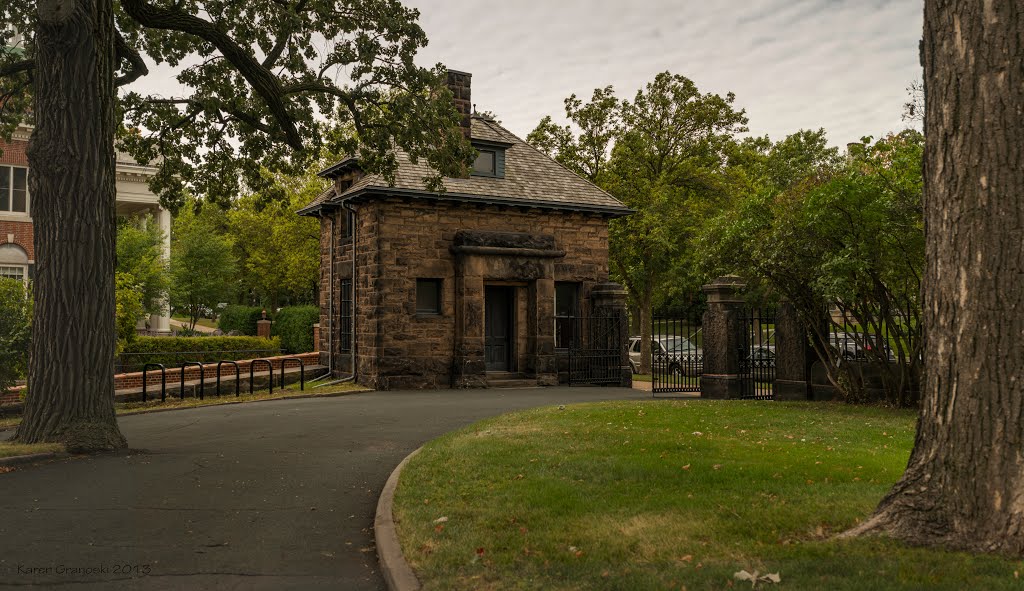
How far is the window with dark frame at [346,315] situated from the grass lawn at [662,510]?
12.8 meters

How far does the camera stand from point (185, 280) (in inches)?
1649

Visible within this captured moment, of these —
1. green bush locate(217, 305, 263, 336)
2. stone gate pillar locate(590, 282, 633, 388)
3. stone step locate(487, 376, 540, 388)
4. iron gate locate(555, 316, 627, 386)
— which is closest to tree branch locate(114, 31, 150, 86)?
stone step locate(487, 376, 540, 388)

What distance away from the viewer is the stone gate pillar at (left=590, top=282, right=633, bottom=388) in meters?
22.8

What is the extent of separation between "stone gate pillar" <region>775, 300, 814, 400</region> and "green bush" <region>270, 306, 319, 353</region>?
20911 millimetres

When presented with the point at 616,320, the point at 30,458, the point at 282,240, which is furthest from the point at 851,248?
the point at 282,240

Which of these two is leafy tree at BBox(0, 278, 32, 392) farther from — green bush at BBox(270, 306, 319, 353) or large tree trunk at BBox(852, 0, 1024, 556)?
large tree trunk at BBox(852, 0, 1024, 556)

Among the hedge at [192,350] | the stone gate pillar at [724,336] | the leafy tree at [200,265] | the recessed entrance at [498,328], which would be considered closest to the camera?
the stone gate pillar at [724,336]

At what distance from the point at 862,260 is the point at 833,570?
879cm

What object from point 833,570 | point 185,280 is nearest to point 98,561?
point 833,570

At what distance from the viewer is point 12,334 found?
15469 millimetres

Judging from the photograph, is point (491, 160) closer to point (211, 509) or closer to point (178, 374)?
point (178, 374)

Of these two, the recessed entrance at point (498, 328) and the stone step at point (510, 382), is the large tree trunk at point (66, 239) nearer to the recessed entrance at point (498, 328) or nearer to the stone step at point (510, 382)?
the stone step at point (510, 382)

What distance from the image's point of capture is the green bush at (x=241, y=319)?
39.8 metres

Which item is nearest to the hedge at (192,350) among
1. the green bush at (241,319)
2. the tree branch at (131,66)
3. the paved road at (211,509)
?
the green bush at (241,319)
